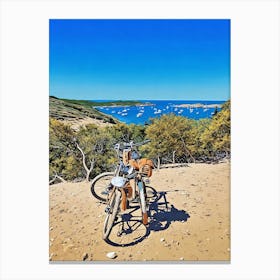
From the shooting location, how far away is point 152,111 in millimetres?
3559

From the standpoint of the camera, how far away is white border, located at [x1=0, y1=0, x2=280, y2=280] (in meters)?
3.31

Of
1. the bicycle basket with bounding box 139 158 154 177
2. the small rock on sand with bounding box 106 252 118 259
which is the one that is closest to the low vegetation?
the bicycle basket with bounding box 139 158 154 177

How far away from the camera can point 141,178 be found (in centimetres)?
335

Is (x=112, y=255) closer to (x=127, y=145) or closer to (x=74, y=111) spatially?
(x=127, y=145)

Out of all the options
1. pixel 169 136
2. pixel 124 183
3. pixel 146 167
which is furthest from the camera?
pixel 169 136

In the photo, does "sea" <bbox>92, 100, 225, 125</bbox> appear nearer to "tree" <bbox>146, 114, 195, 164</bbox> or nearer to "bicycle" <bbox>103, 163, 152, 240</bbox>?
"tree" <bbox>146, 114, 195, 164</bbox>

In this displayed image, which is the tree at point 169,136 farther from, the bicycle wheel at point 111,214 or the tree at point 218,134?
the bicycle wheel at point 111,214

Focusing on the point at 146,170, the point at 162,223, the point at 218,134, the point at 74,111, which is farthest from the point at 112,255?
the point at 218,134

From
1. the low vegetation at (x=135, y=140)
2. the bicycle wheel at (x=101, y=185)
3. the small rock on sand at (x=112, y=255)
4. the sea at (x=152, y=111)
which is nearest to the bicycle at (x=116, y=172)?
the bicycle wheel at (x=101, y=185)

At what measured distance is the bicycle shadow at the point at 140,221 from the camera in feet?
10.9
